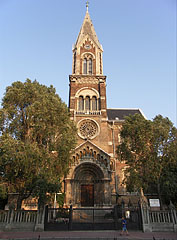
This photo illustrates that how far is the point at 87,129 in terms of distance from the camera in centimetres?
2745

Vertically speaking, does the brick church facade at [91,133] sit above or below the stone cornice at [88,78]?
below

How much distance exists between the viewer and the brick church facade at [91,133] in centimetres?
2300

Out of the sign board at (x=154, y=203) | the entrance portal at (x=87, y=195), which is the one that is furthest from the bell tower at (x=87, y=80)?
the sign board at (x=154, y=203)

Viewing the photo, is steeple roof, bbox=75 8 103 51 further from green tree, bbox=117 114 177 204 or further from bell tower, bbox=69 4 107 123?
green tree, bbox=117 114 177 204

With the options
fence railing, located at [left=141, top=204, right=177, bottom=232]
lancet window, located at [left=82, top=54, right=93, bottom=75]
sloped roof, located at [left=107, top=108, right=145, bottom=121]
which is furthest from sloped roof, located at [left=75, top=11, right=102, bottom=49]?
fence railing, located at [left=141, top=204, right=177, bottom=232]

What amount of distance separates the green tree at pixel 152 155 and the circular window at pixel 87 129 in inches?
389

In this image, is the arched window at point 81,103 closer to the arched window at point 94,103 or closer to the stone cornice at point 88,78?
the arched window at point 94,103

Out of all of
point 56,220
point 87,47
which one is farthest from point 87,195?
point 87,47

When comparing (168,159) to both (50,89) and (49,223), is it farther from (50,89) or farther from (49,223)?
(50,89)

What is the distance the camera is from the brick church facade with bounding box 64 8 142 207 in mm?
23000

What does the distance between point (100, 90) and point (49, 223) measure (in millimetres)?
22050

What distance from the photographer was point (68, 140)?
15.6m

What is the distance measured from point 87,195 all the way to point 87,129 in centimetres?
948

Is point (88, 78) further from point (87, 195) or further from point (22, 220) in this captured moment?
point (22, 220)
